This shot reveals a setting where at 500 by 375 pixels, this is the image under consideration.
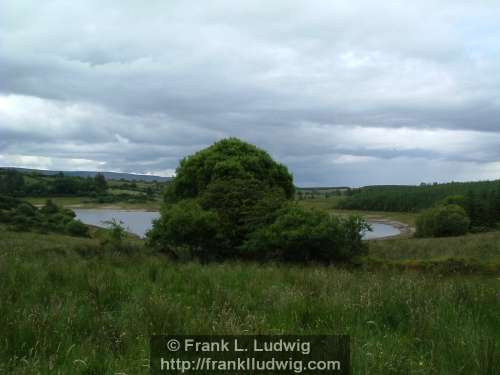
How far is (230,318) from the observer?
4746 millimetres

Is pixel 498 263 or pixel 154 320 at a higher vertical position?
pixel 154 320

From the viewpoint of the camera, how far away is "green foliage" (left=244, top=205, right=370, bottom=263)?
17344 mm

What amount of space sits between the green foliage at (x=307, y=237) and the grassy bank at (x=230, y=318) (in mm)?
9628

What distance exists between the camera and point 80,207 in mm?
96625

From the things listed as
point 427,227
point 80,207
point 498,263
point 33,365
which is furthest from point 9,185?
point 33,365

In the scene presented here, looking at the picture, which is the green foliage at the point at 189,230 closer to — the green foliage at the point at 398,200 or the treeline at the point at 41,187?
the treeline at the point at 41,187

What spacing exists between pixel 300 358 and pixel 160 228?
16.0 m

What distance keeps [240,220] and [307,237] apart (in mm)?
3591

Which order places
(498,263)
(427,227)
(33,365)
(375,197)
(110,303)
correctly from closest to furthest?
(33,365) < (110,303) < (498,263) < (427,227) < (375,197)

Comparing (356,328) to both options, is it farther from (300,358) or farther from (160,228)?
(160,228)

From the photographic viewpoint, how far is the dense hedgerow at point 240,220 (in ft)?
→ 58.3

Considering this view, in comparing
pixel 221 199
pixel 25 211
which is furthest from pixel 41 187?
pixel 221 199

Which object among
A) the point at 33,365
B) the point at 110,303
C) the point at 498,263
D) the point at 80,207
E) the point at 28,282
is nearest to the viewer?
the point at 33,365
